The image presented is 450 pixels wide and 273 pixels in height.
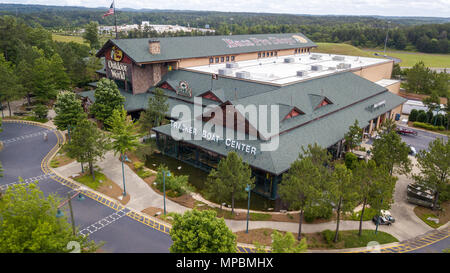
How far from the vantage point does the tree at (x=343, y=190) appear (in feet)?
103

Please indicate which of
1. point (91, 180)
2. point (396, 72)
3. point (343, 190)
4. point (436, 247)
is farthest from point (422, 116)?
point (91, 180)

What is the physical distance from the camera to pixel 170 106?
62750 mm

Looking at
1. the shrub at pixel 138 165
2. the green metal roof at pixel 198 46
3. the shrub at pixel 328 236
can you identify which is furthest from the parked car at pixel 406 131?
the shrub at pixel 138 165

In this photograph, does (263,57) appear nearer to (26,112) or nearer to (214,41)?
(214,41)

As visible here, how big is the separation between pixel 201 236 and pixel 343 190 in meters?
16.5

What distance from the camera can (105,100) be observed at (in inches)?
2361

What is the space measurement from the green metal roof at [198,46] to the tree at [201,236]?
162 ft

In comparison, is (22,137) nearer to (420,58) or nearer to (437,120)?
(437,120)

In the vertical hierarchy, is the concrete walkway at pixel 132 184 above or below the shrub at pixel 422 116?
below

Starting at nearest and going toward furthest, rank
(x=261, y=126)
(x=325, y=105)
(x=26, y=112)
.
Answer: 1. (x=261, y=126)
2. (x=325, y=105)
3. (x=26, y=112)

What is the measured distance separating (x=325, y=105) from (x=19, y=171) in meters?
51.8

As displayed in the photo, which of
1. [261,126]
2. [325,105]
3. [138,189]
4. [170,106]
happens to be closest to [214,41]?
[170,106]

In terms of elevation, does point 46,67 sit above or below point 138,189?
above

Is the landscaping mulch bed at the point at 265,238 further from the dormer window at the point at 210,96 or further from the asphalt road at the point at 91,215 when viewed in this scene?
the dormer window at the point at 210,96
